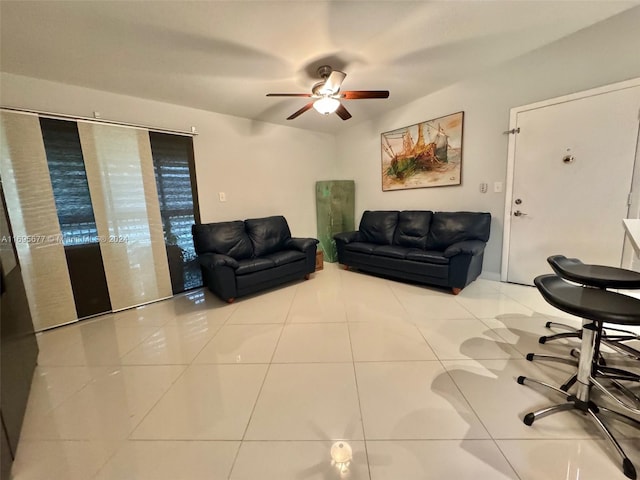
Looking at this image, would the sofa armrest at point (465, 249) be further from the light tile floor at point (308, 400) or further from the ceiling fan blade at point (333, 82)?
the ceiling fan blade at point (333, 82)

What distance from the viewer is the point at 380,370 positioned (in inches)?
65.3

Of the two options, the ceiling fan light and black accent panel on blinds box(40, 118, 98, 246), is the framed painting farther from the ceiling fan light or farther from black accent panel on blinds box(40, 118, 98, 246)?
black accent panel on blinds box(40, 118, 98, 246)

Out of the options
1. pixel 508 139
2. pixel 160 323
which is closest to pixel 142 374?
pixel 160 323

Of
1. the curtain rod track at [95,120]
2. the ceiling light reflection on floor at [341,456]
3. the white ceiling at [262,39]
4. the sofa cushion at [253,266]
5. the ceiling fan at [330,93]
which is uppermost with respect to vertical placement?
the white ceiling at [262,39]

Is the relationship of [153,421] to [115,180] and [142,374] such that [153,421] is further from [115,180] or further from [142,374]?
[115,180]

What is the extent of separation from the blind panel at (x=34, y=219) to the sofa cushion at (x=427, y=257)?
12.4ft

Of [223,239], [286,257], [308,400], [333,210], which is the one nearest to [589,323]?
[308,400]

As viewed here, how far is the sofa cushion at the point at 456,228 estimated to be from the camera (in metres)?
3.04

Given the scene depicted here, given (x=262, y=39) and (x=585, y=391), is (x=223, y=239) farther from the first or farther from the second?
(x=585, y=391)

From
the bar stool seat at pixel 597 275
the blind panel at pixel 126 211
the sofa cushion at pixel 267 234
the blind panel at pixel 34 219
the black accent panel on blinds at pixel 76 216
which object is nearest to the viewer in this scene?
the bar stool seat at pixel 597 275

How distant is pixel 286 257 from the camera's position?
3.26 meters

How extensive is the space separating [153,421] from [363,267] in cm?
284

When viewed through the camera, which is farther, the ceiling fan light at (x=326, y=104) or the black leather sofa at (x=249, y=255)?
the black leather sofa at (x=249, y=255)

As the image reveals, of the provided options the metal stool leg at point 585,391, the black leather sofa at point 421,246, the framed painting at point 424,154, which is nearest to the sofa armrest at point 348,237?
the black leather sofa at point 421,246
